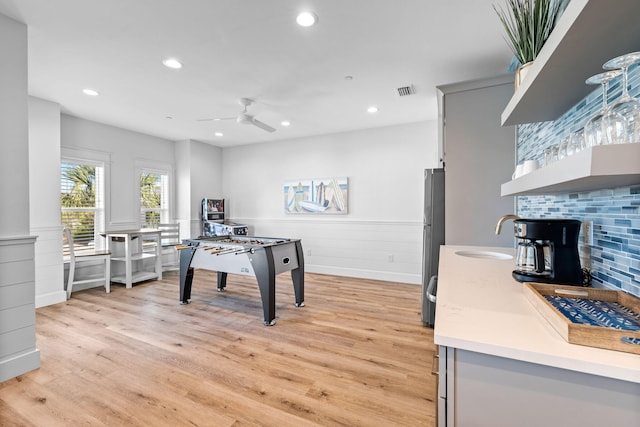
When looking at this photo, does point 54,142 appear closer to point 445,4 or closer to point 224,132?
point 224,132

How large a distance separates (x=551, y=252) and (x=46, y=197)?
5116mm

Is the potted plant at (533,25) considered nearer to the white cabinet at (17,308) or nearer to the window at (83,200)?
the white cabinet at (17,308)

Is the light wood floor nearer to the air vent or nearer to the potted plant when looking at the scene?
the potted plant

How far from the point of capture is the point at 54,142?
370 centimetres

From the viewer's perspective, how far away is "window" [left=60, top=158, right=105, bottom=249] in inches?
165

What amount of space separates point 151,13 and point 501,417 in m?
2.83

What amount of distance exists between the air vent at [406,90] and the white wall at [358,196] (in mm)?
1284

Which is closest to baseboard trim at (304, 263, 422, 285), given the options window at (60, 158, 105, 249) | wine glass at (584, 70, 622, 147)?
window at (60, 158, 105, 249)

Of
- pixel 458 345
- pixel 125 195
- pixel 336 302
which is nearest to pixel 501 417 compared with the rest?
pixel 458 345

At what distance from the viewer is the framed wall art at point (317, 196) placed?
513 centimetres

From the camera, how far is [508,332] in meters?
0.74

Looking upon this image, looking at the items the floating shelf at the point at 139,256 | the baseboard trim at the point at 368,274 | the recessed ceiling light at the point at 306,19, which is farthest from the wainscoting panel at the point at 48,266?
the recessed ceiling light at the point at 306,19

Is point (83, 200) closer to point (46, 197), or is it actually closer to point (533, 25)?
point (46, 197)

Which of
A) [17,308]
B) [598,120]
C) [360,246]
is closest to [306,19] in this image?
[598,120]
